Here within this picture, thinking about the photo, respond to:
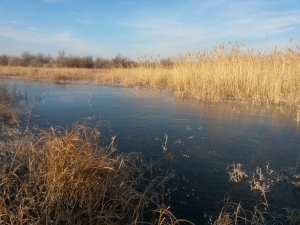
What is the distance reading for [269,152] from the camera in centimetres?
348

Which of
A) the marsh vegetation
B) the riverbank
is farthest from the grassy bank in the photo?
the riverbank

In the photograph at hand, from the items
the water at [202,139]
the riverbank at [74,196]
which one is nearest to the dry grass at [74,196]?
the riverbank at [74,196]

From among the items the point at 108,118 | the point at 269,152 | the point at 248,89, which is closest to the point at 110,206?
the point at 269,152

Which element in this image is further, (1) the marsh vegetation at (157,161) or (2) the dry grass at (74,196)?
(1) the marsh vegetation at (157,161)

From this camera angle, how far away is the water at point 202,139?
238 cm

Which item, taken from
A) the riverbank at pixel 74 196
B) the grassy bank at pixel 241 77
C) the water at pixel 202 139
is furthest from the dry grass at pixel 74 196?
the grassy bank at pixel 241 77

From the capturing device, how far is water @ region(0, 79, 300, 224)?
2375 millimetres

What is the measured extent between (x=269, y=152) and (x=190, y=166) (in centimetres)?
139

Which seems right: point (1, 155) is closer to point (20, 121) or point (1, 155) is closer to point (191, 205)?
point (20, 121)

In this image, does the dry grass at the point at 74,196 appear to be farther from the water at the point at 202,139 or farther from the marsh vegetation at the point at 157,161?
the water at the point at 202,139

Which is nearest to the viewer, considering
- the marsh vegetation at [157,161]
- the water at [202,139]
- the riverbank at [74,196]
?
the riverbank at [74,196]

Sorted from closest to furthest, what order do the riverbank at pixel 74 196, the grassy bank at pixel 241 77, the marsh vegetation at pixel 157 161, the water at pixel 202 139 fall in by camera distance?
the riverbank at pixel 74 196 < the marsh vegetation at pixel 157 161 < the water at pixel 202 139 < the grassy bank at pixel 241 77

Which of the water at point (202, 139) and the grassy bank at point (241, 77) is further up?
the grassy bank at point (241, 77)

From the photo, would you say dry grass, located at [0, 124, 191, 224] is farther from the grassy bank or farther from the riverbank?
the grassy bank
